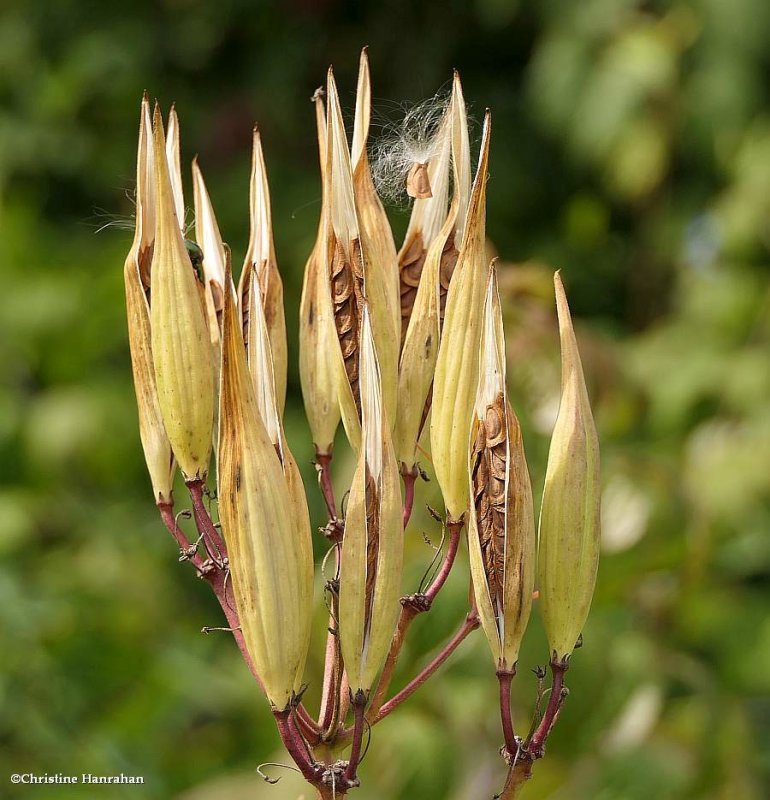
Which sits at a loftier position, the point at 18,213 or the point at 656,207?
the point at 18,213

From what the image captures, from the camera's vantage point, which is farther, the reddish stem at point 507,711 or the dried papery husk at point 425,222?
the dried papery husk at point 425,222

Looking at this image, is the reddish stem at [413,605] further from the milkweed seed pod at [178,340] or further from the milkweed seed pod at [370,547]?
the milkweed seed pod at [178,340]

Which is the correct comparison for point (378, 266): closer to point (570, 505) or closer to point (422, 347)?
point (422, 347)

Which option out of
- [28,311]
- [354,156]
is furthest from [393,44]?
[354,156]

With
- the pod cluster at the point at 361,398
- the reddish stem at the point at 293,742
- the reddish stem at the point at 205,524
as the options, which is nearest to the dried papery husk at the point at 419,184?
the pod cluster at the point at 361,398

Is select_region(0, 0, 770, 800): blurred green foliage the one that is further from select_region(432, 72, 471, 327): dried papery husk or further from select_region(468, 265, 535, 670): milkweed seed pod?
select_region(468, 265, 535, 670): milkweed seed pod

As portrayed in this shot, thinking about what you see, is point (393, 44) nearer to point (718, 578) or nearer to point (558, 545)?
point (718, 578)

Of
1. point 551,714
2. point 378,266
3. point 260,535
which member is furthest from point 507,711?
point 378,266
